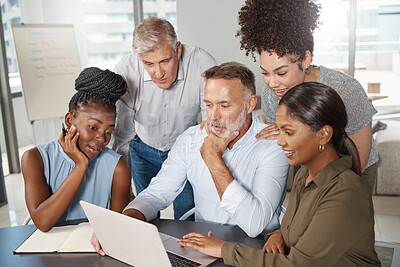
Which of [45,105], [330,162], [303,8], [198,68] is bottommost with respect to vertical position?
[45,105]

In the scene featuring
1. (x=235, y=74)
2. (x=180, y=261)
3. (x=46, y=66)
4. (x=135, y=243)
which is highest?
(x=235, y=74)

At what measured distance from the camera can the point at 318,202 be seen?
129 centimetres

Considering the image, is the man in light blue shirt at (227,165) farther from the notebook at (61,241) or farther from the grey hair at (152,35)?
the grey hair at (152,35)

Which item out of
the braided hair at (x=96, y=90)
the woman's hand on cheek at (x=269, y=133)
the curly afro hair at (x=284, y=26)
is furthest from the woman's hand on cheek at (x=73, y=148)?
the curly afro hair at (x=284, y=26)

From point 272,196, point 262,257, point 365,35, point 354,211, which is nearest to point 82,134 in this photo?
point 272,196

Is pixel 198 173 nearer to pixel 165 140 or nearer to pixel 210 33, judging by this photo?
pixel 165 140

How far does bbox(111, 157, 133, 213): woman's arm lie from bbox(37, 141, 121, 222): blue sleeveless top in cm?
2

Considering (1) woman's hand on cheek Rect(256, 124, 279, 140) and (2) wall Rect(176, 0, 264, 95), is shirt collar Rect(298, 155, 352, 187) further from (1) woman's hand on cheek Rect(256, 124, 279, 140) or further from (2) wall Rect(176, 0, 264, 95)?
(2) wall Rect(176, 0, 264, 95)

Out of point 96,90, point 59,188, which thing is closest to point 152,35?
point 96,90

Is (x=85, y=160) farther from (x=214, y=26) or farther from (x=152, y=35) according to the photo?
(x=214, y=26)

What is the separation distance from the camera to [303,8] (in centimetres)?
175

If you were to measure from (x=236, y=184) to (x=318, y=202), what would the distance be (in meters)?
0.37

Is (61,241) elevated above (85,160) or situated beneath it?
situated beneath

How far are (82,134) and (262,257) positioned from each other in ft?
3.21
